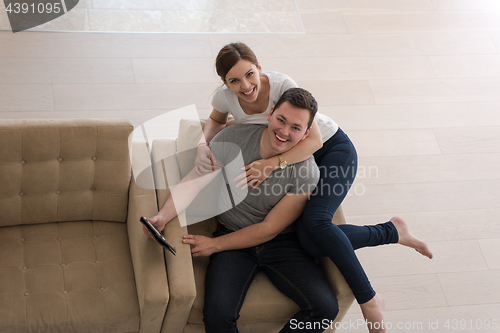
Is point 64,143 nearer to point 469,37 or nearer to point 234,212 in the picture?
point 234,212

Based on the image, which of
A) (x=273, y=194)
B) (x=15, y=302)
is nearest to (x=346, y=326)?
(x=273, y=194)

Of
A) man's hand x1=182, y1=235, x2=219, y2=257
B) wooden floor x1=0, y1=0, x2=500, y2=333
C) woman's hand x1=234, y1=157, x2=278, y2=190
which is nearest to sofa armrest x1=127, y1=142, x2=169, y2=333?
man's hand x1=182, y1=235, x2=219, y2=257

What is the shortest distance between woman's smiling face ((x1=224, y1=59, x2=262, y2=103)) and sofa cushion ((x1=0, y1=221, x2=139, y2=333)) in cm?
78

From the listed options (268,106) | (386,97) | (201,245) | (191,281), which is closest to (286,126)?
(268,106)

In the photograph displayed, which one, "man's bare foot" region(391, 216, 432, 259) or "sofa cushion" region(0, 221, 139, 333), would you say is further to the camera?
"man's bare foot" region(391, 216, 432, 259)

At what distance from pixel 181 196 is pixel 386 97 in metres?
2.00

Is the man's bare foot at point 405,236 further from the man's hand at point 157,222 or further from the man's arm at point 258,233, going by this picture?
the man's hand at point 157,222

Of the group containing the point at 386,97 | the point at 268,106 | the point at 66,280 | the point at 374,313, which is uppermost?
the point at 268,106

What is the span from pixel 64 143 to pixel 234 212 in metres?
0.74

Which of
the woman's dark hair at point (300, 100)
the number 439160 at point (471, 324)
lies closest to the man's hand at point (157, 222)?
the woman's dark hair at point (300, 100)

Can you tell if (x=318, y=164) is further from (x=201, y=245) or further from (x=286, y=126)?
(x=201, y=245)

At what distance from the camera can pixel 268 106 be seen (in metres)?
2.20

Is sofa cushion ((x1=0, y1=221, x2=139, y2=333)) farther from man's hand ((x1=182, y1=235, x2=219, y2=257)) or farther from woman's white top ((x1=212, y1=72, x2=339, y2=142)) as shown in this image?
woman's white top ((x1=212, y1=72, x2=339, y2=142))

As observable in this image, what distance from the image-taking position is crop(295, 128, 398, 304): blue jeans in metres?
2.00
